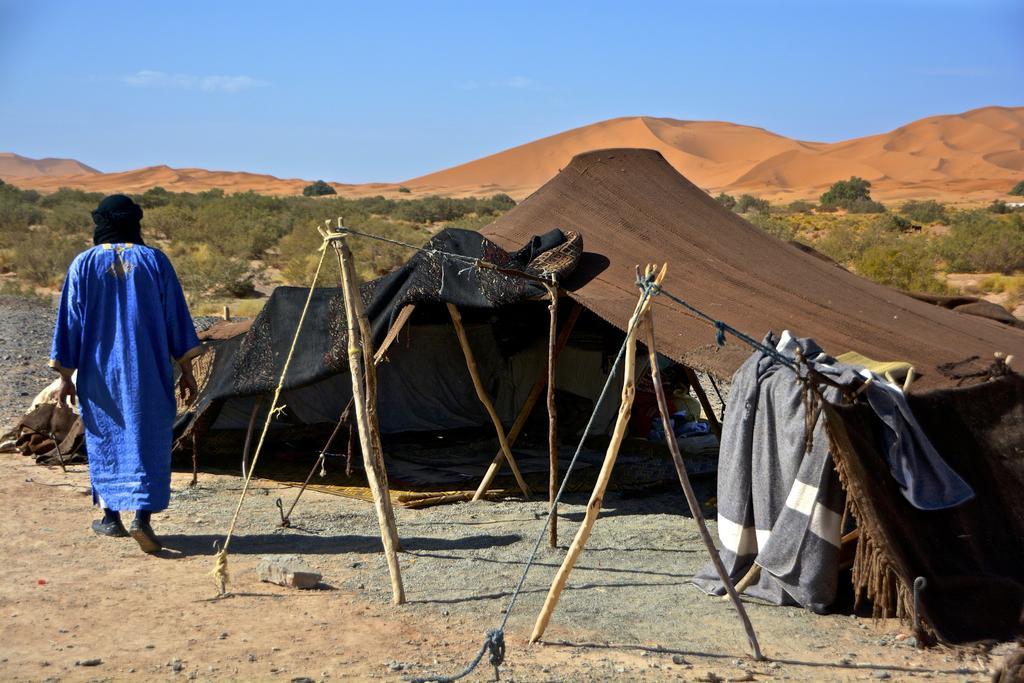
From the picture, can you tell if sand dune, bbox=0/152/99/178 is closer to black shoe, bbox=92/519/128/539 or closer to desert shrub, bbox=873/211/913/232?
desert shrub, bbox=873/211/913/232

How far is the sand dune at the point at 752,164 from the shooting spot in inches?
2670

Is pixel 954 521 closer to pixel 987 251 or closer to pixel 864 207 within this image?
pixel 987 251

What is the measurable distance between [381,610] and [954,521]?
2.57 m

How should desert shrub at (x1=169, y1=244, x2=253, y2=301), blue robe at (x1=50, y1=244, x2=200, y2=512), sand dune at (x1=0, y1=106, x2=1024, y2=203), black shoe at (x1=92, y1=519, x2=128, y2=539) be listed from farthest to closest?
1. sand dune at (x1=0, y1=106, x2=1024, y2=203)
2. desert shrub at (x1=169, y1=244, x2=253, y2=301)
3. black shoe at (x1=92, y1=519, x2=128, y2=539)
4. blue robe at (x1=50, y1=244, x2=200, y2=512)

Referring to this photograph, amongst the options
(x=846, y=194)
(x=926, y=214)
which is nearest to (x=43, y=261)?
(x=926, y=214)

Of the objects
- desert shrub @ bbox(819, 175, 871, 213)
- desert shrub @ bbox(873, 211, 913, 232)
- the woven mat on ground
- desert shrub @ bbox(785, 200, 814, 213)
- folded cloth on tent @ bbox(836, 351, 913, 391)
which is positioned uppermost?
desert shrub @ bbox(819, 175, 871, 213)

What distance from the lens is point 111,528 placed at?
227 inches

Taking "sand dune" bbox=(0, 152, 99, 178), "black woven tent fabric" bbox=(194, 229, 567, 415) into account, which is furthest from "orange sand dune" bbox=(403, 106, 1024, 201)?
"sand dune" bbox=(0, 152, 99, 178)

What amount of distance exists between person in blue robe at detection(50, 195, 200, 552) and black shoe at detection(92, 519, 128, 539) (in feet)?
0.85

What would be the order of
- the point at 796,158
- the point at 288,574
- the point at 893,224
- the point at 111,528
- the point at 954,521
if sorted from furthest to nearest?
the point at 796,158 < the point at 893,224 < the point at 111,528 < the point at 288,574 < the point at 954,521

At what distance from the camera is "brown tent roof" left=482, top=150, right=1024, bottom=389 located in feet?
20.0

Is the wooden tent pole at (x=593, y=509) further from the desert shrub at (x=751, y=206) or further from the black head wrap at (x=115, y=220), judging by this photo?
the desert shrub at (x=751, y=206)

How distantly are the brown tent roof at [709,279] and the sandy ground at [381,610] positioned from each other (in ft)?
4.21

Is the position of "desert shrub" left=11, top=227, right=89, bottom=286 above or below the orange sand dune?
below
